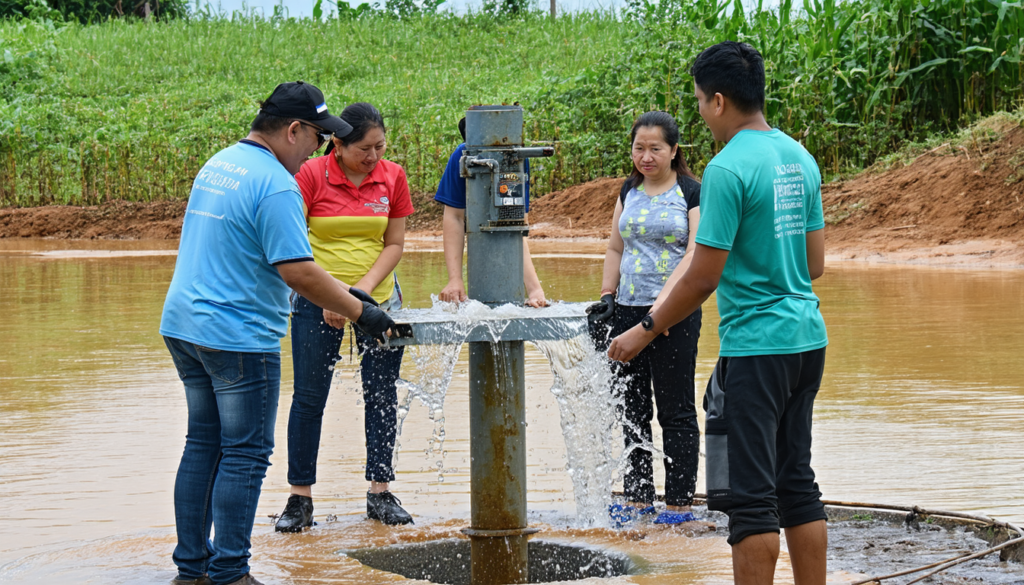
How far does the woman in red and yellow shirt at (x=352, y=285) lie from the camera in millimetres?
4574

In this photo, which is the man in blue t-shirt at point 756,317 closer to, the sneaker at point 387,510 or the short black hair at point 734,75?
the short black hair at point 734,75

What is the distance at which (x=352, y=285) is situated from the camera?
471 cm

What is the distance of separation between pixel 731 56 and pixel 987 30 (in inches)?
643

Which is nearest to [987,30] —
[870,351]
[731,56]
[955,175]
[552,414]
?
[955,175]

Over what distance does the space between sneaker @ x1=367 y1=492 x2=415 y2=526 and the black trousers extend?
923 millimetres

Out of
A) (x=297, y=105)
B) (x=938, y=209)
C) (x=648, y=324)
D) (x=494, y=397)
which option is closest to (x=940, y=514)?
(x=648, y=324)

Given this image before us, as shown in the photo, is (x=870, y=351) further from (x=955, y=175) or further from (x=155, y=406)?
(x=955, y=175)

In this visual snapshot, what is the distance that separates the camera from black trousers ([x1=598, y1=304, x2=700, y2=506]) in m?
4.52

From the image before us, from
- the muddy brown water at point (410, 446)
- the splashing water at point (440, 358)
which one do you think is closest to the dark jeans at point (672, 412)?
the muddy brown water at point (410, 446)

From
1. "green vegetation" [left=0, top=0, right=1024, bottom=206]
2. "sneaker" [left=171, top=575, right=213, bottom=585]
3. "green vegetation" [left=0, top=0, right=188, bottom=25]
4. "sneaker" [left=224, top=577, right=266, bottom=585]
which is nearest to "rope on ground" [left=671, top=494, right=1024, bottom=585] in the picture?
"sneaker" [left=224, top=577, right=266, bottom=585]

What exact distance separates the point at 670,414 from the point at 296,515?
1533 mm

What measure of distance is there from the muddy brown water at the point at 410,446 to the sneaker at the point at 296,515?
0.06 meters

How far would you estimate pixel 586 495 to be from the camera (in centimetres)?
448

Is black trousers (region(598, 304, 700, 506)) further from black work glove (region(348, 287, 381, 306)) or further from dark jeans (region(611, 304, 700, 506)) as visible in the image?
black work glove (region(348, 287, 381, 306))
